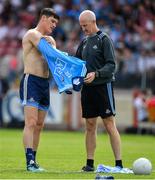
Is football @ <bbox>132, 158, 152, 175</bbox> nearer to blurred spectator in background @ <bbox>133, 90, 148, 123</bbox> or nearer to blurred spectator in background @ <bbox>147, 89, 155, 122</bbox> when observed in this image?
blurred spectator in background @ <bbox>147, 89, 155, 122</bbox>

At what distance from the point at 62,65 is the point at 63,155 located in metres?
4.23

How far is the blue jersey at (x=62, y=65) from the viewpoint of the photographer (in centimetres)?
1270

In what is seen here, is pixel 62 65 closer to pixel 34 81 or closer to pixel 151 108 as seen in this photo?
pixel 34 81

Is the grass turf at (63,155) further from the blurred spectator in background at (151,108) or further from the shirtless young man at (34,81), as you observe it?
the blurred spectator in background at (151,108)

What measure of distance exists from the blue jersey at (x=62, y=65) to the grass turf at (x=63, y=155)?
1.48 meters

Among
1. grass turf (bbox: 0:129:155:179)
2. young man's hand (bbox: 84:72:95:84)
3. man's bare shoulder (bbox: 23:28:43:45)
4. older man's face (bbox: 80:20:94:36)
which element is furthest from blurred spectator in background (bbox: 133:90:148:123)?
young man's hand (bbox: 84:72:95:84)

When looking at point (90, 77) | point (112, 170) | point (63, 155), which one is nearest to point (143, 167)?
point (112, 170)

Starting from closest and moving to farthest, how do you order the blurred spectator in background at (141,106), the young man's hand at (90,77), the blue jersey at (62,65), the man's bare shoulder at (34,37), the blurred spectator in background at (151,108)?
the young man's hand at (90,77) → the blue jersey at (62,65) → the man's bare shoulder at (34,37) → the blurred spectator in background at (151,108) → the blurred spectator in background at (141,106)

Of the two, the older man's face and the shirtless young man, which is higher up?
the older man's face

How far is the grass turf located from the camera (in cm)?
1204

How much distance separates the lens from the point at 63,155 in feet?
54.9

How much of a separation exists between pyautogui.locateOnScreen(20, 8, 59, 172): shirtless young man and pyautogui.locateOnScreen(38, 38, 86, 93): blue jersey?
19 centimetres

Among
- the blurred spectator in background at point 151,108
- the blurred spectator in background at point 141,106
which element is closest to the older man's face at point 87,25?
the blurred spectator in background at point 151,108

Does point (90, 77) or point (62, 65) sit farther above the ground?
point (62, 65)
